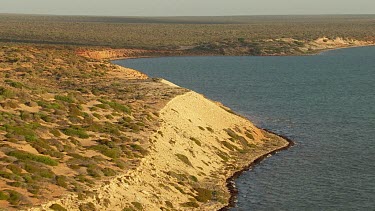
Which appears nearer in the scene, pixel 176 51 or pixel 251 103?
pixel 251 103

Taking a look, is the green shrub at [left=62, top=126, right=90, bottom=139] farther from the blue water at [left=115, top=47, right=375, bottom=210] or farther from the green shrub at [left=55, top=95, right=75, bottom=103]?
the blue water at [left=115, top=47, right=375, bottom=210]

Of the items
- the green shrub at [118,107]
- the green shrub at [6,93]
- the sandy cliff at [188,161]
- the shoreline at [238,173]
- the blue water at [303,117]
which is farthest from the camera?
the green shrub at [118,107]

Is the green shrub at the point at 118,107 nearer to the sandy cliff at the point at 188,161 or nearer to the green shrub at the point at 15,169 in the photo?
the sandy cliff at the point at 188,161

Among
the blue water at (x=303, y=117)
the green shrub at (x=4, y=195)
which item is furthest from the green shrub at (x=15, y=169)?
the blue water at (x=303, y=117)

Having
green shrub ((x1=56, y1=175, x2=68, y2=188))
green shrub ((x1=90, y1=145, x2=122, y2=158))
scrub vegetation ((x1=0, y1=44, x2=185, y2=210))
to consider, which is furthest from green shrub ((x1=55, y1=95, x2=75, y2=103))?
green shrub ((x1=56, y1=175, x2=68, y2=188))

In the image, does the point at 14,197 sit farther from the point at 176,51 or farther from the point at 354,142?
the point at 176,51

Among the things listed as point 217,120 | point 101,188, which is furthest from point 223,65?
point 101,188

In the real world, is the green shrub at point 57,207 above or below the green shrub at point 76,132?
below
